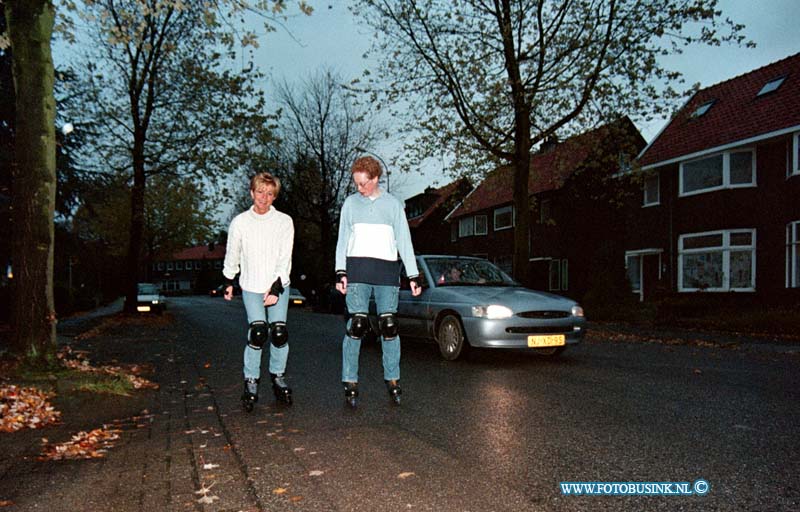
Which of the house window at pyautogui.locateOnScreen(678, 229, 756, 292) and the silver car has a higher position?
the house window at pyautogui.locateOnScreen(678, 229, 756, 292)

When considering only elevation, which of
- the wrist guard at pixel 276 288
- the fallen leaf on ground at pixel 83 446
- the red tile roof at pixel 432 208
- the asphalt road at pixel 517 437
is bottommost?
the fallen leaf on ground at pixel 83 446

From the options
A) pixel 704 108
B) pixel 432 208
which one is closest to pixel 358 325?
pixel 704 108

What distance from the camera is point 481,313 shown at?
26.5ft

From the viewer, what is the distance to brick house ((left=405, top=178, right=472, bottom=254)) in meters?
46.3

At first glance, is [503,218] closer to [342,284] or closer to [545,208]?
[545,208]

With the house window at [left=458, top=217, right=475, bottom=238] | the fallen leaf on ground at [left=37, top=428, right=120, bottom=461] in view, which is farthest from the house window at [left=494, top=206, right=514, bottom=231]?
the fallen leaf on ground at [left=37, top=428, right=120, bottom=461]

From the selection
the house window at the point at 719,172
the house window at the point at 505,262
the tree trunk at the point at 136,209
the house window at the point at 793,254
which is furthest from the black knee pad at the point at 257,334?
the house window at the point at 505,262

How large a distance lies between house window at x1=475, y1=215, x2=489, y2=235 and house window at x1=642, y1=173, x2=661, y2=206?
45.2 ft

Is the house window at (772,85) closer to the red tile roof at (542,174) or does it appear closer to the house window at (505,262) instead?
the red tile roof at (542,174)

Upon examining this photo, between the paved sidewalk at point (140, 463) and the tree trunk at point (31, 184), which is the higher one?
the tree trunk at point (31, 184)

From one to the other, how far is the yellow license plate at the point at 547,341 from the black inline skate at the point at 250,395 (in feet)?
12.6

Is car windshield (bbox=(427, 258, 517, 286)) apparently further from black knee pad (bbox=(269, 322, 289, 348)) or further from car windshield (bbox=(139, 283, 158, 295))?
car windshield (bbox=(139, 283, 158, 295))

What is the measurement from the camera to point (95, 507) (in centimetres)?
311

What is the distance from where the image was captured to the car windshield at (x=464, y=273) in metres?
9.21
